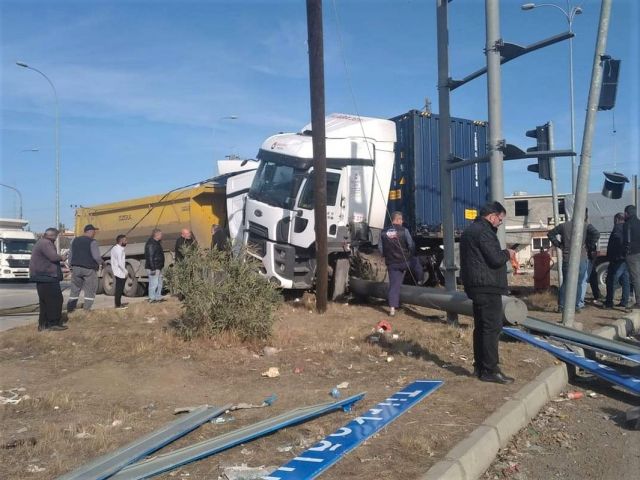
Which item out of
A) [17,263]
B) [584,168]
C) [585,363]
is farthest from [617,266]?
[17,263]

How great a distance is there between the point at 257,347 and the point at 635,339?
19.3 feet

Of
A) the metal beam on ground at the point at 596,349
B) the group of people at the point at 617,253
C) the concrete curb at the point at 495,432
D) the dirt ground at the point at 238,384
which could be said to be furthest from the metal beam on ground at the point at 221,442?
the group of people at the point at 617,253

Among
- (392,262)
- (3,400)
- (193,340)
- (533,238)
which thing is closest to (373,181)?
(392,262)

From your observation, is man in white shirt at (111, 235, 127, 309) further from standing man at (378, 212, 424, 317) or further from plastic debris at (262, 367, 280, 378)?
plastic debris at (262, 367, 280, 378)

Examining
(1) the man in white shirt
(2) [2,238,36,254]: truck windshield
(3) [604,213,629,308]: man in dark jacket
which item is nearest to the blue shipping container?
(3) [604,213,629,308]: man in dark jacket

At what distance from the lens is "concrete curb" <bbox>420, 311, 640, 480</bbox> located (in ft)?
12.7

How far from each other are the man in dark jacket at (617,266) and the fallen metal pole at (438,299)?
390 centimetres

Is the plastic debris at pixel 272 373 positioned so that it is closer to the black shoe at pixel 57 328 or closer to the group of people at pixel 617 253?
the black shoe at pixel 57 328

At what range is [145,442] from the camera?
4426mm

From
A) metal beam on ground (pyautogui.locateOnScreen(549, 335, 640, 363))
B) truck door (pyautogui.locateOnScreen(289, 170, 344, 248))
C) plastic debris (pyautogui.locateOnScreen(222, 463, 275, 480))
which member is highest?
truck door (pyautogui.locateOnScreen(289, 170, 344, 248))

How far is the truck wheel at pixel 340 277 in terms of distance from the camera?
37.6 ft

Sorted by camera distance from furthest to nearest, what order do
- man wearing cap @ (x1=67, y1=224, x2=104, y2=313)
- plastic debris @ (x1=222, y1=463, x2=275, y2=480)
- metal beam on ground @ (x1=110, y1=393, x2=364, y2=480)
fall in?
man wearing cap @ (x1=67, y1=224, x2=104, y2=313) → metal beam on ground @ (x1=110, y1=393, x2=364, y2=480) → plastic debris @ (x1=222, y1=463, x2=275, y2=480)

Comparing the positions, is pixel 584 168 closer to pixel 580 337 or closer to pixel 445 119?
pixel 445 119

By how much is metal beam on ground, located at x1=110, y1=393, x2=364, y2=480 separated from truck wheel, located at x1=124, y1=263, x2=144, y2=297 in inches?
460
